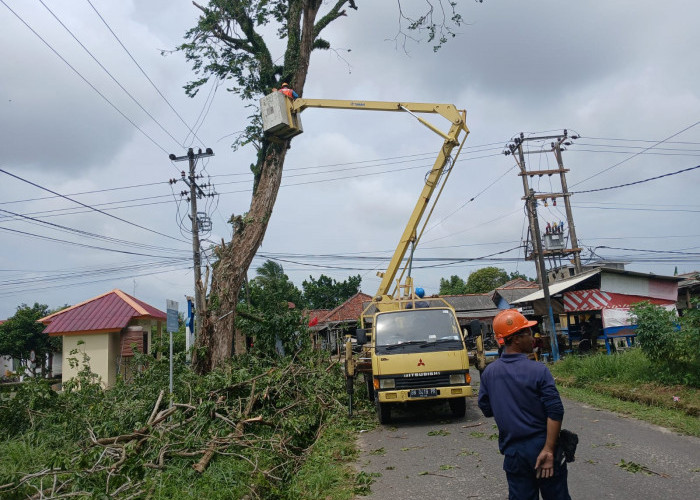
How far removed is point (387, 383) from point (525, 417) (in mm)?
5855

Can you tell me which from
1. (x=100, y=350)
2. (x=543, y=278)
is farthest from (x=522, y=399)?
(x=100, y=350)

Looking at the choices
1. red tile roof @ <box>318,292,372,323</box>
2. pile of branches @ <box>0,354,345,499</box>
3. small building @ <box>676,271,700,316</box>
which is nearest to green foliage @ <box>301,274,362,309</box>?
red tile roof @ <box>318,292,372,323</box>

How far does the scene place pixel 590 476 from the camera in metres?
5.52

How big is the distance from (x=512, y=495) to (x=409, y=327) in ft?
21.4

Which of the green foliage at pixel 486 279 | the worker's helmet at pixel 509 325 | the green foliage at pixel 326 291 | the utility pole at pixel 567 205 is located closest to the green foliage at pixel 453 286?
the green foliage at pixel 486 279

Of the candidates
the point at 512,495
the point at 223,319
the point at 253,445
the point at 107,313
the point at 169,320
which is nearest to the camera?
the point at 512,495

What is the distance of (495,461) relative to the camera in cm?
632

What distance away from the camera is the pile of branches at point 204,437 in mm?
5461

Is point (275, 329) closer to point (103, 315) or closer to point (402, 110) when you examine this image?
point (402, 110)

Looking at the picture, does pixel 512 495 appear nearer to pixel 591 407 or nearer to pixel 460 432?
pixel 460 432

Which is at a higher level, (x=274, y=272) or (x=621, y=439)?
(x=274, y=272)

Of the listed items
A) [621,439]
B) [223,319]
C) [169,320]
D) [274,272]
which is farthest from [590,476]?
[274,272]

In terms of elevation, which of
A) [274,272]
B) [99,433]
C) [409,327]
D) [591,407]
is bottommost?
[591,407]

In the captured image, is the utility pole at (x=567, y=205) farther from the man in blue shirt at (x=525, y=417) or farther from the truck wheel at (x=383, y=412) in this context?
the man in blue shirt at (x=525, y=417)
